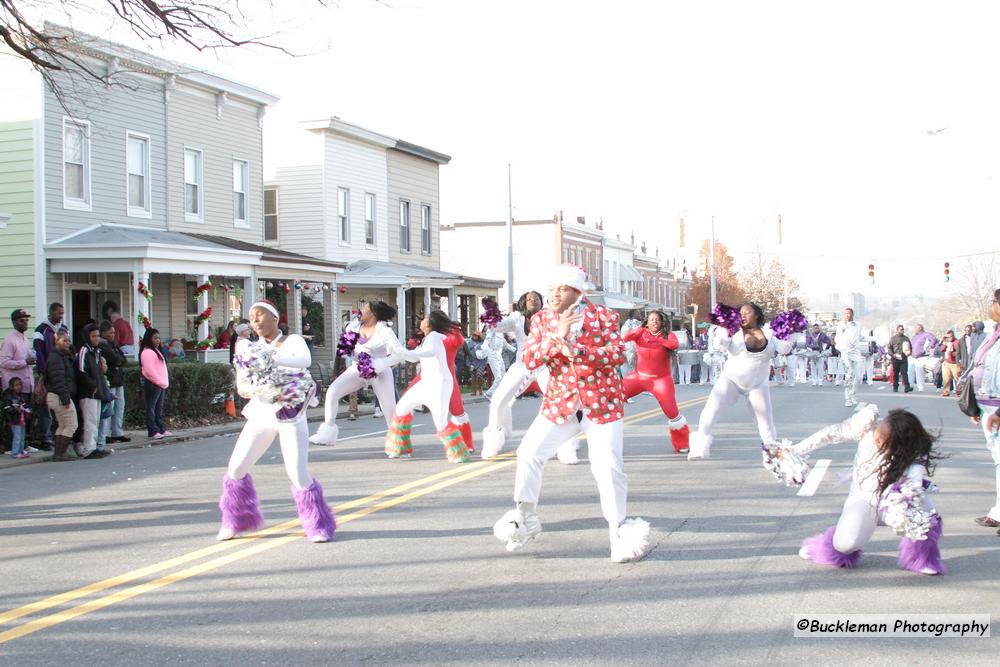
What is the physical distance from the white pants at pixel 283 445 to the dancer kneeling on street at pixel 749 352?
17.2 feet

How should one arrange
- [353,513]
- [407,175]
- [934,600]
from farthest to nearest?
[407,175] < [353,513] < [934,600]

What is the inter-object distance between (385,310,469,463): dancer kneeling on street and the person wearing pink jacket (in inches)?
207

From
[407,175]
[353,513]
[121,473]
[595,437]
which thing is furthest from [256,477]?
[407,175]

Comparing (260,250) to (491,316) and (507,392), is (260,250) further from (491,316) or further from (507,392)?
(507,392)

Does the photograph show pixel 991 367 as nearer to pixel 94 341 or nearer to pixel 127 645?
pixel 127 645

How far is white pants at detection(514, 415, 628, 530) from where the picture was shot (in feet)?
22.5

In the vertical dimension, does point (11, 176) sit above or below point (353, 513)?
above

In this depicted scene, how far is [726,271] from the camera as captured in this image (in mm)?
78312

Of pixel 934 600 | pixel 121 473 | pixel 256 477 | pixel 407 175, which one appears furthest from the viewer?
pixel 407 175

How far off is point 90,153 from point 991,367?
65.0ft

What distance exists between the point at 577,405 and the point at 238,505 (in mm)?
2710

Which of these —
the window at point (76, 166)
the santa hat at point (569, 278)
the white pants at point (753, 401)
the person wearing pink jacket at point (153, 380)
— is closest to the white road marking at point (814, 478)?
the white pants at point (753, 401)

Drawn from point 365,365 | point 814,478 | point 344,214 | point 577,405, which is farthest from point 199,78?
point 577,405

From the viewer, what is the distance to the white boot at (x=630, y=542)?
22.3 feet
